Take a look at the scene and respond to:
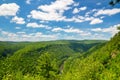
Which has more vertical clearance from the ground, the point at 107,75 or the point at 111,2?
the point at 111,2

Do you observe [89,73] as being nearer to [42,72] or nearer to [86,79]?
[86,79]

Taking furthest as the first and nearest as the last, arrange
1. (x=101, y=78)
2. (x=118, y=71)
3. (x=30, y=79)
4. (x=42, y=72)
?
1. (x=118, y=71)
2. (x=101, y=78)
3. (x=42, y=72)
4. (x=30, y=79)

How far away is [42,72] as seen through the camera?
208 ft

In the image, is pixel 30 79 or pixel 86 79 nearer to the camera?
pixel 30 79

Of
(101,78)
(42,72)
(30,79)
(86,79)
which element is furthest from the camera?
(101,78)

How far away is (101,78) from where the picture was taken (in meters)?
81.3

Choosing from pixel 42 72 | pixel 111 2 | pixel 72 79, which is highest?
pixel 111 2

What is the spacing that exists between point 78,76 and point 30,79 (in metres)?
25.9

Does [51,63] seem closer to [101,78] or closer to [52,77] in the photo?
[52,77]

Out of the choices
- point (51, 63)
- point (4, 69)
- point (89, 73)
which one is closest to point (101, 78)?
point (89, 73)

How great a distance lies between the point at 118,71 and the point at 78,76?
21.7m

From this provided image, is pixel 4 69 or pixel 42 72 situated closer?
pixel 42 72

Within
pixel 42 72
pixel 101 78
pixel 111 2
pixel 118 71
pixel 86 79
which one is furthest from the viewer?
pixel 118 71

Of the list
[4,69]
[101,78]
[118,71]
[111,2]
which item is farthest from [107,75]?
[111,2]
